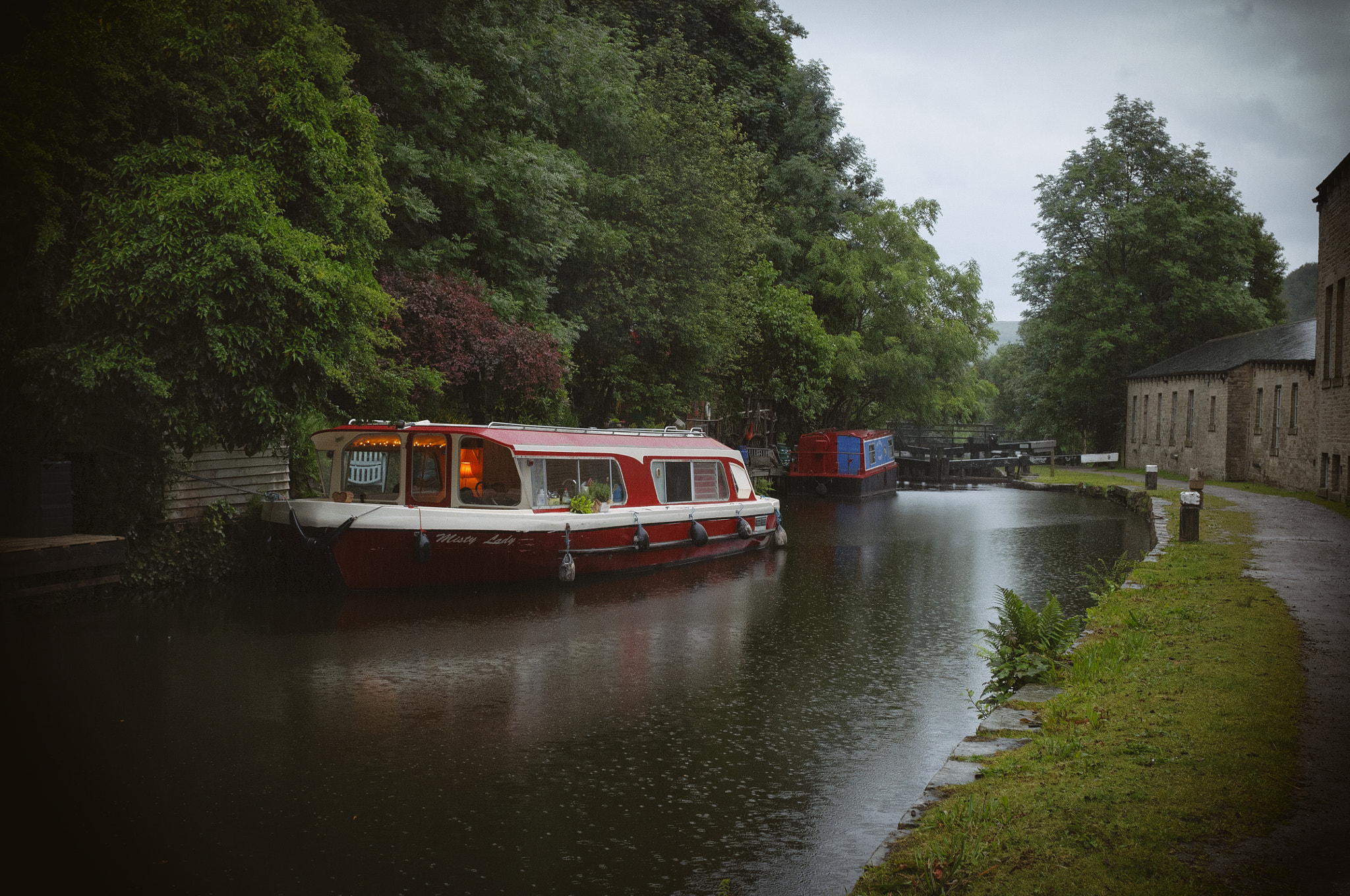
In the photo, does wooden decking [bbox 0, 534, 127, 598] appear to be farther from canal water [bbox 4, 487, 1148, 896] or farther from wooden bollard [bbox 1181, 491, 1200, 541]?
wooden bollard [bbox 1181, 491, 1200, 541]

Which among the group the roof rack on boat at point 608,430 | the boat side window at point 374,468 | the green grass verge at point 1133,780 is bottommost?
the green grass verge at point 1133,780

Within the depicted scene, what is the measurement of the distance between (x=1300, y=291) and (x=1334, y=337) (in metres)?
41.4

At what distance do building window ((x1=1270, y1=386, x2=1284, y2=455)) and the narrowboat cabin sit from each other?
11870 mm

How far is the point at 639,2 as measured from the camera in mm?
36125

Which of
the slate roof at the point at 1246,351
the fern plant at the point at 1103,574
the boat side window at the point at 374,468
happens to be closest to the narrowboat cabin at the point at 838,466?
the slate roof at the point at 1246,351

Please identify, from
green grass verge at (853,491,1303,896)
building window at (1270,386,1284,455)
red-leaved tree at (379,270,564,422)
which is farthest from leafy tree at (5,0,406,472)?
building window at (1270,386,1284,455)

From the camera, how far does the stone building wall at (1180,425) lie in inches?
1457

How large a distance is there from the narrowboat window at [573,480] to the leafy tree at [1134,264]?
38.0m

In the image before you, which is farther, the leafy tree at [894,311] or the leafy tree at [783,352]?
the leafy tree at [894,311]

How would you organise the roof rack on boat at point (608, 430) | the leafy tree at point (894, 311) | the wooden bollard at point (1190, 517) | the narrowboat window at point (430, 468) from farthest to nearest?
the leafy tree at point (894, 311), the wooden bollard at point (1190, 517), the roof rack on boat at point (608, 430), the narrowboat window at point (430, 468)

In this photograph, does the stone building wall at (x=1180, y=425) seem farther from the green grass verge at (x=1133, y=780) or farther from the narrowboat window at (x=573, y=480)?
the green grass verge at (x=1133, y=780)

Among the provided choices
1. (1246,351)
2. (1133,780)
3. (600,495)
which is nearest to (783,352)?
(1246,351)

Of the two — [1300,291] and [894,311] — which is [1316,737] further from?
[1300,291]

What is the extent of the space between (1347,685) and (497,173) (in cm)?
1635
